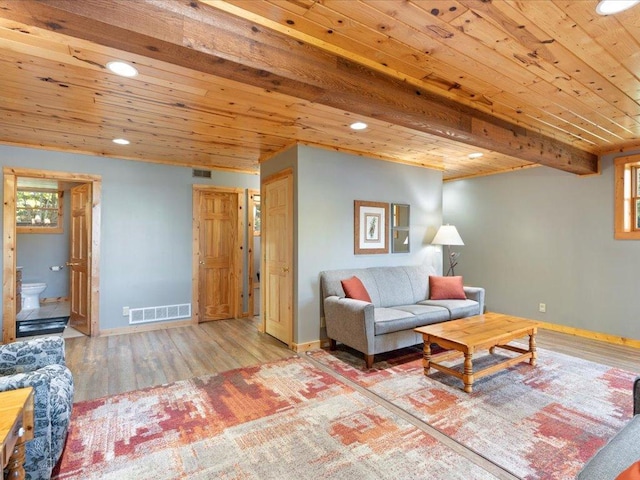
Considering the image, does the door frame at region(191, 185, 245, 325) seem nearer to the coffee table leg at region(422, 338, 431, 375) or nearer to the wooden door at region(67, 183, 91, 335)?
the wooden door at region(67, 183, 91, 335)

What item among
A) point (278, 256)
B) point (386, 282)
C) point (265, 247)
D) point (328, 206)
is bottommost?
point (386, 282)

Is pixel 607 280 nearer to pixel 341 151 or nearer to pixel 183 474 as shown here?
pixel 341 151

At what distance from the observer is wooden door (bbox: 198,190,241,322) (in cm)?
527

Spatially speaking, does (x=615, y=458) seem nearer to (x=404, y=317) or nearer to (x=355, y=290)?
(x=404, y=317)

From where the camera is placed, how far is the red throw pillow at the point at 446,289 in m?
4.37

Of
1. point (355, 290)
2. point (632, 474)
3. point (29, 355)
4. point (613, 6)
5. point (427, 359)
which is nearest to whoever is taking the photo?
point (632, 474)

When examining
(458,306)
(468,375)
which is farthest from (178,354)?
(458,306)

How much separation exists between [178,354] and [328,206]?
95.3 inches

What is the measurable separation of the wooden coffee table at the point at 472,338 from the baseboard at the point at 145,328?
348 centimetres

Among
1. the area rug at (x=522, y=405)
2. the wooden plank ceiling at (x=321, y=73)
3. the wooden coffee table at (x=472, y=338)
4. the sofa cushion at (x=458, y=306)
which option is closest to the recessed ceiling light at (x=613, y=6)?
the wooden plank ceiling at (x=321, y=73)

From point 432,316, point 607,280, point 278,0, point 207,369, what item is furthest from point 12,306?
point 607,280

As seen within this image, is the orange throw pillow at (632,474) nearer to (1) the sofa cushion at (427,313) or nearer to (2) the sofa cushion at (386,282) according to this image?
(1) the sofa cushion at (427,313)

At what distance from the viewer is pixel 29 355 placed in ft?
7.19

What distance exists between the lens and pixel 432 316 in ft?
12.4
